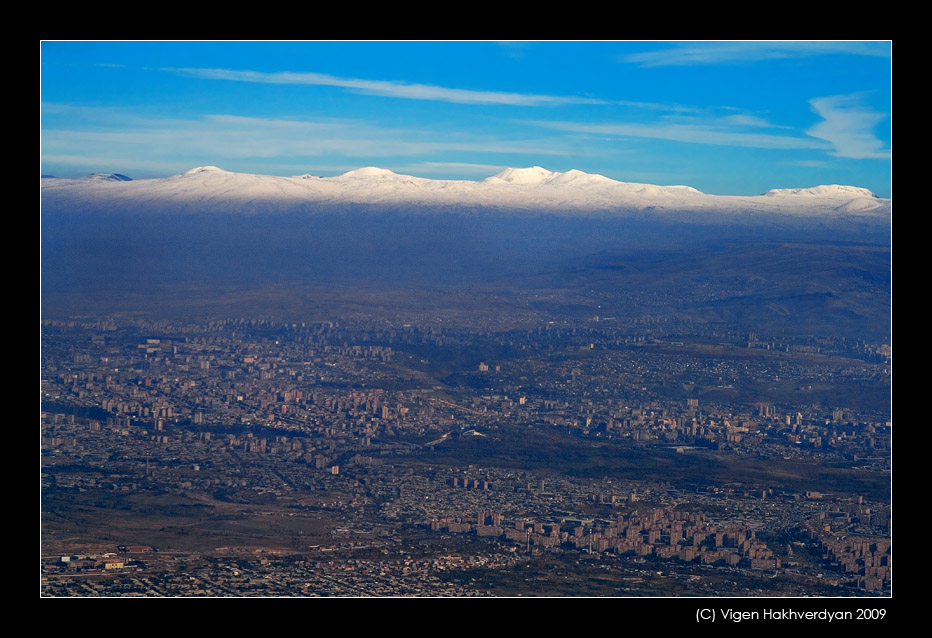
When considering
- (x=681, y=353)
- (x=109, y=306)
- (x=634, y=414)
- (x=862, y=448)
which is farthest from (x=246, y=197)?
(x=862, y=448)

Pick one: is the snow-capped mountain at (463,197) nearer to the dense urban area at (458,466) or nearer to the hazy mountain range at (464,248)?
the hazy mountain range at (464,248)

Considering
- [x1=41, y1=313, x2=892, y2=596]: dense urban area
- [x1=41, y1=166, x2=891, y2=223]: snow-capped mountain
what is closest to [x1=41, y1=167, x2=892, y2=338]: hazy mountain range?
[x1=41, y1=166, x2=891, y2=223]: snow-capped mountain

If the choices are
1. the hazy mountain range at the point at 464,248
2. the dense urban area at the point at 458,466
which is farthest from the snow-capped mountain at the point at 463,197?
the dense urban area at the point at 458,466

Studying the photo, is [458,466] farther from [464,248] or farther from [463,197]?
[463,197]

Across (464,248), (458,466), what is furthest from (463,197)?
(458,466)

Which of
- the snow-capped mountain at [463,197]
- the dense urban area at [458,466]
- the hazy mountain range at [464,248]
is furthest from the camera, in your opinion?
the snow-capped mountain at [463,197]
